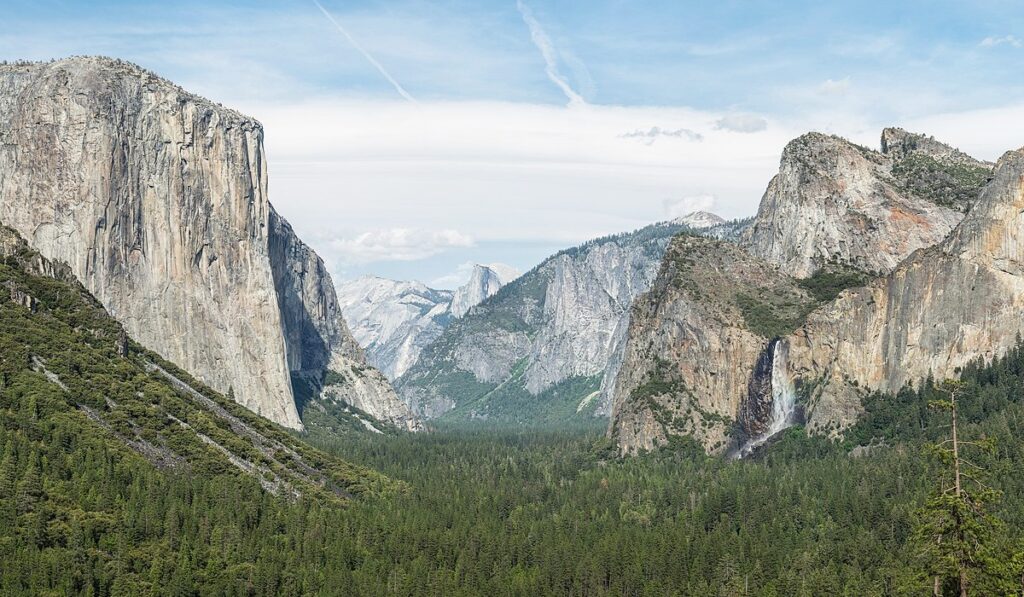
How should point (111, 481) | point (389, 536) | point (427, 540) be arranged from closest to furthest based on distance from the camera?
point (111, 481) → point (389, 536) → point (427, 540)

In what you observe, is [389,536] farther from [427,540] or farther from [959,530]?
[959,530]

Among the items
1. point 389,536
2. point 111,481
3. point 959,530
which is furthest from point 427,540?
point 959,530

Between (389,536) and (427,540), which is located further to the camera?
(427,540)

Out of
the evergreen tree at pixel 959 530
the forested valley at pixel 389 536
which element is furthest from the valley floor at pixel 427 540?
the evergreen tree at pixel 959 530

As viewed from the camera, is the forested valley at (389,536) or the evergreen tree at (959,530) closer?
the evergreen tree at (959,530)

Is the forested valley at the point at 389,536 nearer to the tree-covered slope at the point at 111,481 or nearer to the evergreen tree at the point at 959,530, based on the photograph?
the tree-covered slope at the point at 111,481

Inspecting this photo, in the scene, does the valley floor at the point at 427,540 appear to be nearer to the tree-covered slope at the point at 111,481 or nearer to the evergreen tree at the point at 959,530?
the tree-covered slope at the point at 111,481

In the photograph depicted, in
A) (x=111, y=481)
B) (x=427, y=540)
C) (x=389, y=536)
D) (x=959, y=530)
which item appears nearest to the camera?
(x=959, y=530)

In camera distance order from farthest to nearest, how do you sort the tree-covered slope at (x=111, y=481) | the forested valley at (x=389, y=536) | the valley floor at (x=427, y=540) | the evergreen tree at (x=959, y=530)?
the forested valley at (x=389, y=536)
the valley floor at (x=427, y=540)
the tree-covered slope at (x=111, y=481)
the evergreen tree at (x=959, y=530)

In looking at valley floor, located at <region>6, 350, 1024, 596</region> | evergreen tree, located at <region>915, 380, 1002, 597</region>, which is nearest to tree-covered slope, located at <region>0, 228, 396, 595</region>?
valley floor, located at <region>6, 350, 1024, 596</region>

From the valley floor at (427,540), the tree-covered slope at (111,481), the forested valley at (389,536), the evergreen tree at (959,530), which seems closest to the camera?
the evergreen tree at (959,530)

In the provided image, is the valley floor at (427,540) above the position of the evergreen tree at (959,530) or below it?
below

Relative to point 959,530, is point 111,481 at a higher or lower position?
lower
